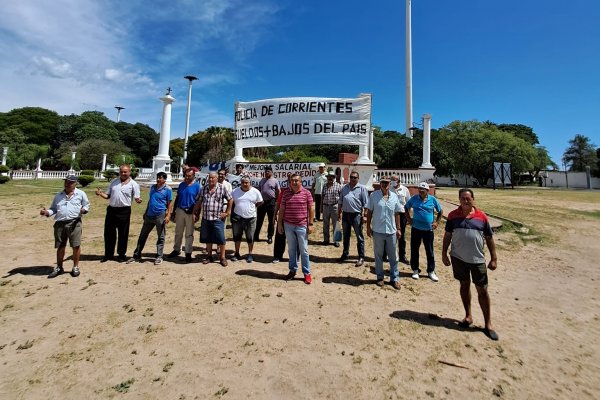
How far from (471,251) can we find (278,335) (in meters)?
2.63

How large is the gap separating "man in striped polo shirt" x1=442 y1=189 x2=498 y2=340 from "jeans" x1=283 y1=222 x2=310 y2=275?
2.30 m

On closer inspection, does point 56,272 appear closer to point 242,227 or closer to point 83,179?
point 242,227

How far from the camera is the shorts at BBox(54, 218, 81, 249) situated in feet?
17.0

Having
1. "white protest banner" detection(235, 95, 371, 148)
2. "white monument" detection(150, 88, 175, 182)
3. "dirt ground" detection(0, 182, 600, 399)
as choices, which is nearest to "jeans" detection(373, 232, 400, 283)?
"dirt ground" detection(0, 182, 600, 399)

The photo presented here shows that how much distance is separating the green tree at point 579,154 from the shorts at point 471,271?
290ft

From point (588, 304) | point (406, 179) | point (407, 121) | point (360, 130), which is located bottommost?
point (588, 304)

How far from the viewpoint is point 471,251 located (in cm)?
390

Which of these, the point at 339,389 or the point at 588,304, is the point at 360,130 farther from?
the point at 339,389

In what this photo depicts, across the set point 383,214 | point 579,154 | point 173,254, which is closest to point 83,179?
point 173,254

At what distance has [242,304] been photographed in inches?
177

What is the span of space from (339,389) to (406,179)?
1249 cm

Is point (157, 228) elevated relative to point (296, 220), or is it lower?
lower

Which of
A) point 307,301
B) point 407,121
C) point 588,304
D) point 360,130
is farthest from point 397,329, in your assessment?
point 407,121

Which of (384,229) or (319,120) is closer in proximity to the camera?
(384,229)
